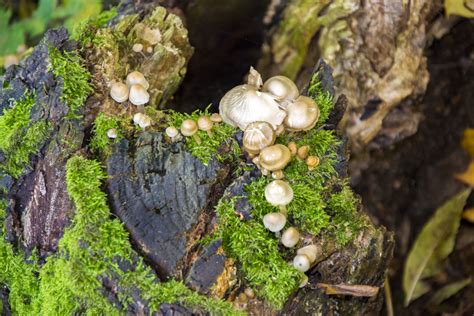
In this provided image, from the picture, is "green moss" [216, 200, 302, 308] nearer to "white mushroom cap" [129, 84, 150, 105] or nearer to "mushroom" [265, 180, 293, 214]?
"mushroom" [265, 180, 293, 214]

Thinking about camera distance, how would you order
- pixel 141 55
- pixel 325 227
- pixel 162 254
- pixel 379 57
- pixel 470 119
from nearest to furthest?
1. pixel 162 254
2. pixel 325 227
3. pixel 141 55
4. pixel 379 57
5. pixel 470 119

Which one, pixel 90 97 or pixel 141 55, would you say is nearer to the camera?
pixel 90 97

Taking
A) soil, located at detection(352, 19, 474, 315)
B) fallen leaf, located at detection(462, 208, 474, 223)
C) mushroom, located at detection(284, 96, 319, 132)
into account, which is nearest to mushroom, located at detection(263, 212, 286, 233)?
mushroom, located at detection(284, 96, 319, 132)

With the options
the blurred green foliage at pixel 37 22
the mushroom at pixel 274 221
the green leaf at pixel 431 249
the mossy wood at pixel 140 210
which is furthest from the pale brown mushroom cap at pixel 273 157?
the blurred green foliage at pixel 37 22

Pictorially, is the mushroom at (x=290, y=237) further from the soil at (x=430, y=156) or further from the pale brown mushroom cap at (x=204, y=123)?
the soil at (x=430, y=156)

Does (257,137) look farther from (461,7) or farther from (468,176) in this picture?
(468,176)

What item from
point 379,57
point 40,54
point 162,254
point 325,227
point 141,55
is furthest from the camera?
point 379,57

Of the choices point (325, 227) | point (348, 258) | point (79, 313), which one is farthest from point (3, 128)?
point (348, 258)

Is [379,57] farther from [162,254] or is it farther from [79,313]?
[79,313]
